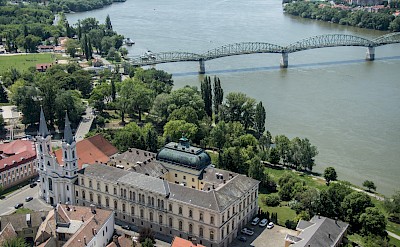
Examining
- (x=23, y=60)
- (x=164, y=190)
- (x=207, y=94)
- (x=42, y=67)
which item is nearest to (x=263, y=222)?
(x=164, y=190)

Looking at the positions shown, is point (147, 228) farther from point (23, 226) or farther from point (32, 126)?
point (32, 126)

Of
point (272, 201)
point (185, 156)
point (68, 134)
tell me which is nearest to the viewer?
point (68, 134)

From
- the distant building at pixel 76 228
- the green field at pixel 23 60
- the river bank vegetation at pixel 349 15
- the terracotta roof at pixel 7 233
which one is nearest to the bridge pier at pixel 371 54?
the river bank vegetation at pixel 349 15

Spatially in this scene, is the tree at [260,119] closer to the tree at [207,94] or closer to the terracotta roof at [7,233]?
the tree at [207,94]

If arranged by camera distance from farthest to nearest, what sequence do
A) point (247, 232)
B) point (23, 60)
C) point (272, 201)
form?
1. point (23, 60)
2. point (272, 201)
3. point (247, 232)

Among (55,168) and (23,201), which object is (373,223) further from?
(23,201)

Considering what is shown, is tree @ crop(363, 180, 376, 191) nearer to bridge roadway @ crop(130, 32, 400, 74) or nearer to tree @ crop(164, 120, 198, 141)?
tree @ crop(164, 120, 198, 141)
